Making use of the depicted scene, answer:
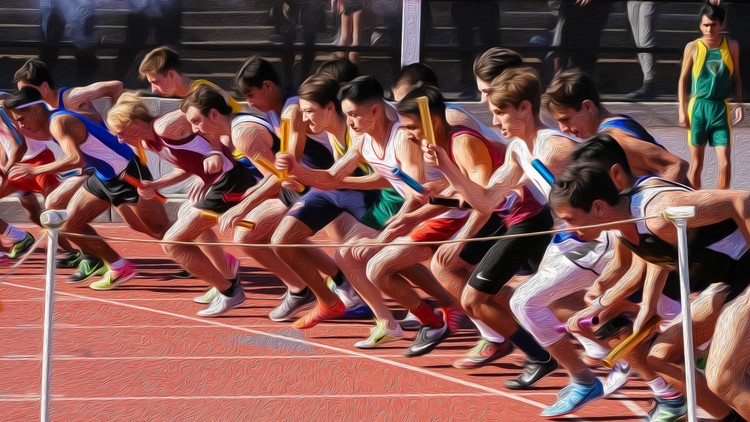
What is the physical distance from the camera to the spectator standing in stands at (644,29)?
1095 cm

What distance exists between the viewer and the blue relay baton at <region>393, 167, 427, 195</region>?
18.9 feet

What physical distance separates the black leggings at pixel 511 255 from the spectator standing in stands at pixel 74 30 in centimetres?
653

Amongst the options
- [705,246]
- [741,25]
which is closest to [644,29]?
[741,25]

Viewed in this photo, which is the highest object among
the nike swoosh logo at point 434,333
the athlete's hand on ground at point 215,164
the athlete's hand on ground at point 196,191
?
the athlete's hand on ground at point 215,164

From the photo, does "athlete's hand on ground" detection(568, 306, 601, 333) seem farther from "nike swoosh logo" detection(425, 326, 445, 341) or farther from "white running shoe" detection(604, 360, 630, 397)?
"nike swoosh logo" detection(425, 326, 445, 341)

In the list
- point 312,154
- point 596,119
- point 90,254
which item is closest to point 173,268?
point 90,254

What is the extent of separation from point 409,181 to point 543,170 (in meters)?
0.92

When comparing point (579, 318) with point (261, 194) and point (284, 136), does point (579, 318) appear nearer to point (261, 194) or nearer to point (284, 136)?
point (284, 136)

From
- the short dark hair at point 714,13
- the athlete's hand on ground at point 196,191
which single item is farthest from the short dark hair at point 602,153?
the short dark hair at point 714,13

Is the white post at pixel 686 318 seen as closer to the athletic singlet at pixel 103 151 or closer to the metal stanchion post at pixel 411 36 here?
the athletic singlet at pixel 103 151

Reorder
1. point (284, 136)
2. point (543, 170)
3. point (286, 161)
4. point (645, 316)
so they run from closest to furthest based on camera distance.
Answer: point (645, 316) → point (543, 170) → point (286, 161) → point (284, 136)

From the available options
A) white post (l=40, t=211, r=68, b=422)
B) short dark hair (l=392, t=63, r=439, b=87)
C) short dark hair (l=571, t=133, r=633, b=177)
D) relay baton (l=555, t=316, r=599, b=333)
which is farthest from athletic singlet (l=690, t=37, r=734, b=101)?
white post (l=40, t=211, r=68, b=422)

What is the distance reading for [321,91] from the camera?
20.3 feet

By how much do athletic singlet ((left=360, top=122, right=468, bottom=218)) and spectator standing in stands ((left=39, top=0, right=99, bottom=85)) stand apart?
5606 millimetres
